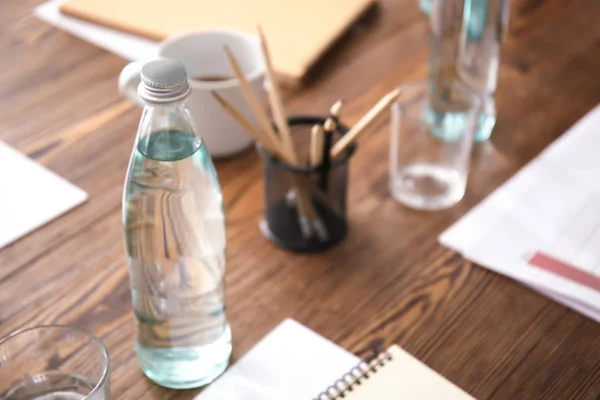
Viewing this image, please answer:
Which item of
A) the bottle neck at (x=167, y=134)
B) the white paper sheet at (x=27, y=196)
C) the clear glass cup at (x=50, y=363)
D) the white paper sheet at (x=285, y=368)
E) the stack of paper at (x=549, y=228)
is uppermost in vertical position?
the bottle neck at (x=167, y=134)

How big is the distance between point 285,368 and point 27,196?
1.18ft

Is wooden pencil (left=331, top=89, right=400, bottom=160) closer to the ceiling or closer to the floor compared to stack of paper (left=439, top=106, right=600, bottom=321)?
closer to the ceiling

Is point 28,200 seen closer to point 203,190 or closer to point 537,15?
point 203,190

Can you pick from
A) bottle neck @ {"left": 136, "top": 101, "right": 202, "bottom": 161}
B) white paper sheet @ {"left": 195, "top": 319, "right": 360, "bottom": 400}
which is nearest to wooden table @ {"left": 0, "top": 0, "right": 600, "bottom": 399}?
white paper sheet @ {"left": 195, "top": 319, "right": 360, "bottom": 400}

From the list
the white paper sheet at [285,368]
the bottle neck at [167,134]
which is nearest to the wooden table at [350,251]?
the white paper sheet at [285,368]

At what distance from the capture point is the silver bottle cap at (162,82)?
0.55m

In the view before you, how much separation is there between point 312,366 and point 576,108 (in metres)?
0.53

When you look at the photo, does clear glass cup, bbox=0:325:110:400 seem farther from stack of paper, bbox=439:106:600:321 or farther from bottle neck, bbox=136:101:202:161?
stack of paper, bbox=439:106:600:321

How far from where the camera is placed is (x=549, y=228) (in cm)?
84

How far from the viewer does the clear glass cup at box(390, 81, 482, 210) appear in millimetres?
878

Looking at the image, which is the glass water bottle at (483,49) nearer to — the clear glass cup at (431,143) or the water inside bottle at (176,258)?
the clear glass cup at (431,143)

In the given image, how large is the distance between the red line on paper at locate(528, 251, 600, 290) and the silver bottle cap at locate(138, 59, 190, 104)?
42 centimetres

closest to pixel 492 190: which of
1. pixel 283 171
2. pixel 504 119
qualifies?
pixel 504 119

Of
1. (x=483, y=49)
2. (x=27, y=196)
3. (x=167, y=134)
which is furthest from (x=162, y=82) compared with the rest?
(x=483, y=49)
